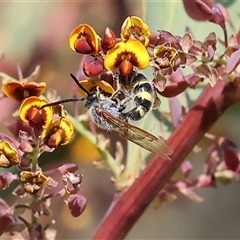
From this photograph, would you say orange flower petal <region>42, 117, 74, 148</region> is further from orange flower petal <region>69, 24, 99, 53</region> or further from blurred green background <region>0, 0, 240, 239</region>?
blurred green background <region>0, 0, 240, 239</region>

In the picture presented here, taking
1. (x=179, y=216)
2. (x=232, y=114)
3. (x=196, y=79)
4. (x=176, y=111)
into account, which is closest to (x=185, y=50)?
(x=196, y=79)

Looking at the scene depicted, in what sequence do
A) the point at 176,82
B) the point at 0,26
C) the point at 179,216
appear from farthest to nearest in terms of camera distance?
the point at 179,216 → the point at 0,26 → the point at 176,82

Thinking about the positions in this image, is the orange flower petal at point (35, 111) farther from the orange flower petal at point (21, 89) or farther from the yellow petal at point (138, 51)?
the yellow petal at point (138, 51)

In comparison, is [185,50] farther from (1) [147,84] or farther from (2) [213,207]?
(2) [213,207]

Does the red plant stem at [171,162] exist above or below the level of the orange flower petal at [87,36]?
below

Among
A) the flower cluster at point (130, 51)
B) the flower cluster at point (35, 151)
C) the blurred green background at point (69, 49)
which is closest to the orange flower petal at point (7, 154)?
the flower cluster at point (35, 151)

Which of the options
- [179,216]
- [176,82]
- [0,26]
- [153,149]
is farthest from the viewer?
[179,216]
